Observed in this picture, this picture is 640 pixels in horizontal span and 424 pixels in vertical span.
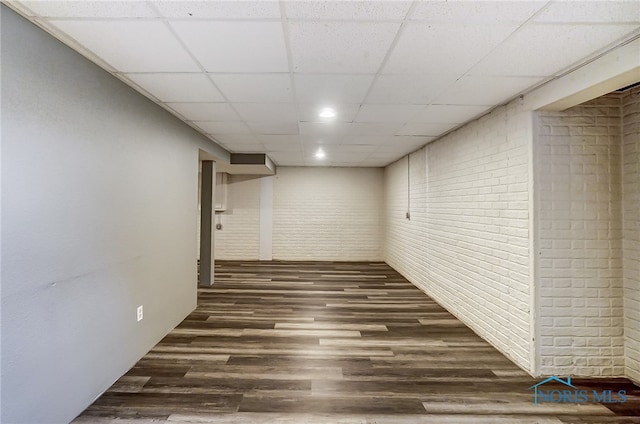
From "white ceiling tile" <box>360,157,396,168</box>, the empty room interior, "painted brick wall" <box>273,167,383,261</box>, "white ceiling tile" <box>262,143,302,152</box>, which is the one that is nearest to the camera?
the empty room interior

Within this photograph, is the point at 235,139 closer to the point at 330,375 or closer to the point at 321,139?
the point at 321,139

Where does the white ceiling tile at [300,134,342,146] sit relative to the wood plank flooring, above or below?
above

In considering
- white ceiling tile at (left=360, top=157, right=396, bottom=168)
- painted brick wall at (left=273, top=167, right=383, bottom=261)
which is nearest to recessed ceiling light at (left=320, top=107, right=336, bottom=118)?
white ceiling tile at (left=360, top=157, right=396, bottom=168)

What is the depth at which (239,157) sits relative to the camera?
5723 millimetres

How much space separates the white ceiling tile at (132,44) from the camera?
1.65 m

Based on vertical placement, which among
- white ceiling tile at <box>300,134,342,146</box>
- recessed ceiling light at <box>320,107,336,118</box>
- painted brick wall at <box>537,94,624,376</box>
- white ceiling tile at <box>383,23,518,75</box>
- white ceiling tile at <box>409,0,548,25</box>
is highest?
white ceiling tile at <box>300,134,342,146</box>

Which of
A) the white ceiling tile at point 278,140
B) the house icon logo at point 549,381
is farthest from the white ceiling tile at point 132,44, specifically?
the house icon logo at point 549,381

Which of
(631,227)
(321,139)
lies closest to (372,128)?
(321,139)

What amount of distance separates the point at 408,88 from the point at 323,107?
85 centimetres

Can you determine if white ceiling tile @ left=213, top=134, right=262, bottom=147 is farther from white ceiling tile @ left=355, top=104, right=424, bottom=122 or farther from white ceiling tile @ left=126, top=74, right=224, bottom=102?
white ceiling tile @ left=355, top=104, right=424, bottom=122

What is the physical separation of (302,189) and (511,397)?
6.07 m

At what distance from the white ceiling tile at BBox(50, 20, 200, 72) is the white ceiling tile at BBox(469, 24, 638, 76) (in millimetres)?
2019

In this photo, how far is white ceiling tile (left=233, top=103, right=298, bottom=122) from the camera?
2941 millimetres

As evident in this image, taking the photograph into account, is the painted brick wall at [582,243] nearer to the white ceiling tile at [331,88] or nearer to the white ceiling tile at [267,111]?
the white ceiling tile at [331,88]
